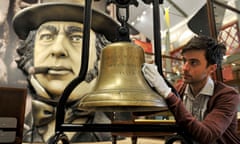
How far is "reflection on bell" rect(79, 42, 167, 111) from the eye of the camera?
81cm

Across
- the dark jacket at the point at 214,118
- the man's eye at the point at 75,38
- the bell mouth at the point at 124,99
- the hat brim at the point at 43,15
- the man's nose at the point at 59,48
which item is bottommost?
the dark jacket at the point at 214,118

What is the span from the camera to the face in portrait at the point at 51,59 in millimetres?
2732

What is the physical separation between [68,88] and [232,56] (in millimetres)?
2882

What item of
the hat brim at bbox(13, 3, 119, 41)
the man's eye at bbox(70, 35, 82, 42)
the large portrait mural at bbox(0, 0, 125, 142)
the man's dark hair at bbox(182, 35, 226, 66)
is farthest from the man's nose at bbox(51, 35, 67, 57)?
the man's dark hair at bbox(182, 35, 226, 66)

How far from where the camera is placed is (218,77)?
2.39m

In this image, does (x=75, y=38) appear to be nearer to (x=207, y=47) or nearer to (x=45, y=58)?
(x=45, y=58)

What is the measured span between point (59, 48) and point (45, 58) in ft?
0.69

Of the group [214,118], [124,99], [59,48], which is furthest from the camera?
[59,48]

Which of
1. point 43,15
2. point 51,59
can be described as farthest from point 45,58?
point 43,15

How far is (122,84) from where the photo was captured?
876 millimetres

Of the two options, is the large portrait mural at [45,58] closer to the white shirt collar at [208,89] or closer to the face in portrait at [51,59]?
the face in portrait at [51,59]

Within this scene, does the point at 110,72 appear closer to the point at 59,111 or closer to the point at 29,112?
the point at 59,111

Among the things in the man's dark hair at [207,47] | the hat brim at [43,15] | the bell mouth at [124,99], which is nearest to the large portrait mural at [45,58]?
the hat brim at [43,15]

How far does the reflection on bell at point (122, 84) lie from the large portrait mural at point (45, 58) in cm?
186
